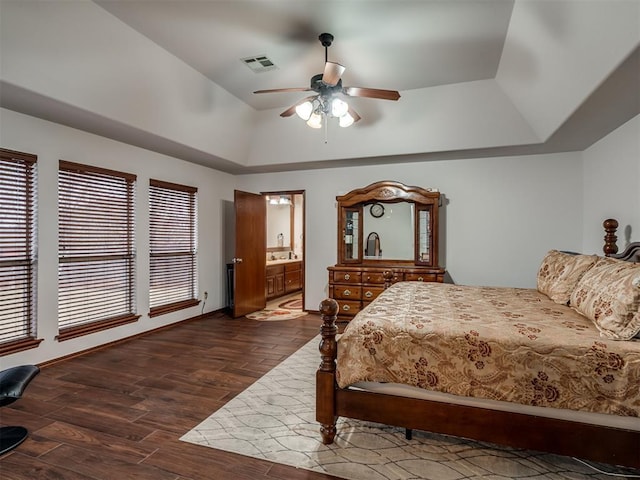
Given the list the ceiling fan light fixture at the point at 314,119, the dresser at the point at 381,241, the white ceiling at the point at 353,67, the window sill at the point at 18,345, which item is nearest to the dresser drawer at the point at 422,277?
the dresser at the point at 381,241

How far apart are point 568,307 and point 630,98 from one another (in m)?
1.71

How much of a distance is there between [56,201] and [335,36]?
10.6 feet

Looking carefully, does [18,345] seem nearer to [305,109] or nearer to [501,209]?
[305,109]

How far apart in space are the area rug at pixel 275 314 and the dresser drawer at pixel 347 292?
0.90 m

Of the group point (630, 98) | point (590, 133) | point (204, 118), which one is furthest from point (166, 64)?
point (590, 133)

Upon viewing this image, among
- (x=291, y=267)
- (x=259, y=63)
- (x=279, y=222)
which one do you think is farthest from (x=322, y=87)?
(x=279, y=222)

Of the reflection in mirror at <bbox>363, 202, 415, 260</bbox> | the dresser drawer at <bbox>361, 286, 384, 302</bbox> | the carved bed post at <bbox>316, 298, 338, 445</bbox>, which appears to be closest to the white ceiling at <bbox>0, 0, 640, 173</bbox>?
the reflection in mirror at <bbox>363, 202, 415, 260</bbox>

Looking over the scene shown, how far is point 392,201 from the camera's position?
5.23 m

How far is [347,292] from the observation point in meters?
5.14

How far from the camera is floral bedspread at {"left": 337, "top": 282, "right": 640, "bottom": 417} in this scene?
1.68 metres

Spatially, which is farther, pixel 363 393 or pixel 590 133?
pixel 590 133

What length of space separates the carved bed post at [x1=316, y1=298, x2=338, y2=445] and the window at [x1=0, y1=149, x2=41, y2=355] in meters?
3.03

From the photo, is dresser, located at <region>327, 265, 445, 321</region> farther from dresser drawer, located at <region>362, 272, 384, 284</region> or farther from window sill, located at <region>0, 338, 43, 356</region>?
window sill, located at <region>0, 338, 43, 356</region>

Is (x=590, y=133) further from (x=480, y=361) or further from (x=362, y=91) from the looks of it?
(x=480, y=361)
